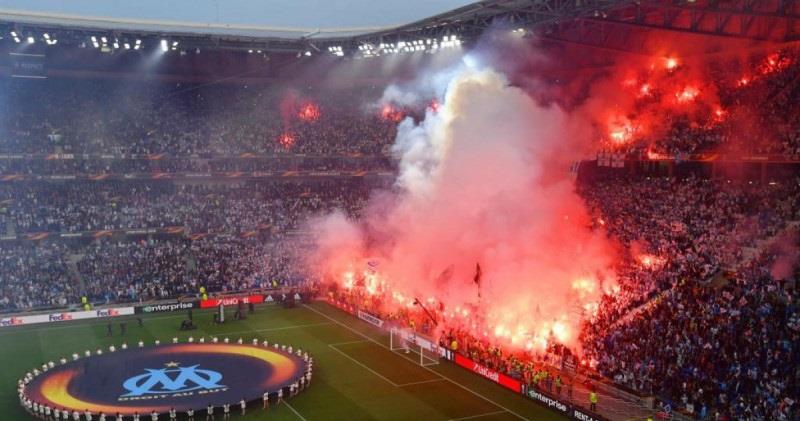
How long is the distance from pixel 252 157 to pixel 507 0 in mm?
25699

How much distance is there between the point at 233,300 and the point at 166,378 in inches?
588

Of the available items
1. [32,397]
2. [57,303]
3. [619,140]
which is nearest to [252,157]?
[57,303]

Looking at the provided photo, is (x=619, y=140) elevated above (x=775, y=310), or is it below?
above

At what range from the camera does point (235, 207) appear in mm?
51969

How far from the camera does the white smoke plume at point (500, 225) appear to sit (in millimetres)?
33562

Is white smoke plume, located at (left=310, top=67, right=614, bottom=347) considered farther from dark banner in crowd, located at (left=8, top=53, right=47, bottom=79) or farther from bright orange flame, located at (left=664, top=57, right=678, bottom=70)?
dark banner in crowd, located at (left=8, top=53, right=47, bottom=79)

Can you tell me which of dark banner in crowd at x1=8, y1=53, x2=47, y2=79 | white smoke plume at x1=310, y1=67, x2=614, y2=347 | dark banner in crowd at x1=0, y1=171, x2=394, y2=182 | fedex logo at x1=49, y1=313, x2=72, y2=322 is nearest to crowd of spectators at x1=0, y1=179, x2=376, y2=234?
dark banner in crowd at x1=0, y1=171, x2=394, y2=182

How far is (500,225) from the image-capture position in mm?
35781

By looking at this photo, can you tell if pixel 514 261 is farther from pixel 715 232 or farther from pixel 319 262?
pixel 319 262

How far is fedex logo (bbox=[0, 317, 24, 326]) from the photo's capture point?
38.6 metres

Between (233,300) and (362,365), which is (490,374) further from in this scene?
(233,300)

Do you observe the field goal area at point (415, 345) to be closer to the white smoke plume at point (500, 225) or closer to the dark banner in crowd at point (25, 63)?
the white smoke plume at point (500, 225)

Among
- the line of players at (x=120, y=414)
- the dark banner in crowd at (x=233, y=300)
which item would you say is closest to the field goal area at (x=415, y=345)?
the line of players at (x=120, y=414)

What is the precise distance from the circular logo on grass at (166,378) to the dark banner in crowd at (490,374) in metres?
6.40
